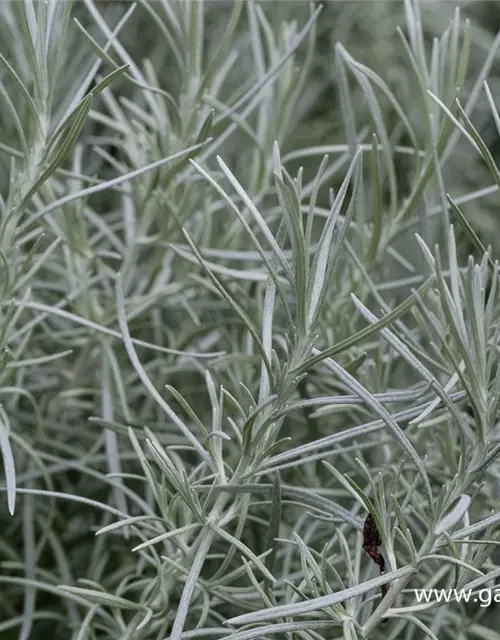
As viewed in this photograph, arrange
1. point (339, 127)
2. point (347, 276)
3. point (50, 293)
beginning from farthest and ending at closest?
point (339, 127) → point (50, 293) → point (347, 276)

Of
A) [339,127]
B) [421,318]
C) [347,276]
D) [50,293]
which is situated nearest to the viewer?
[421,318]

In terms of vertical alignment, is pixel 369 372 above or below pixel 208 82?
below

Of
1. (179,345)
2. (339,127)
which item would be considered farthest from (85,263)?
(339,127)

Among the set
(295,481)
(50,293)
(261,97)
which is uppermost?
(261,97)

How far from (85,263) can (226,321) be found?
112 mm

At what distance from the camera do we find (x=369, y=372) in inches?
21.3

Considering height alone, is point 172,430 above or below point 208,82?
below

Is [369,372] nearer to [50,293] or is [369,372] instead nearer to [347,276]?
[347,276]

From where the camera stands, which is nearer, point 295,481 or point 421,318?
point 421,318

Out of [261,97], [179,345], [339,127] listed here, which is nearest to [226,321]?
[179,345]

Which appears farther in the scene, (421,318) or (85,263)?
(85,263)

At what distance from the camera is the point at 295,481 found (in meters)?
0.60

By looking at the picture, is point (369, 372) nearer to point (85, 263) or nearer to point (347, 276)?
point (347, 276)

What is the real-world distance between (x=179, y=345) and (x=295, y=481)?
13 centimetres
